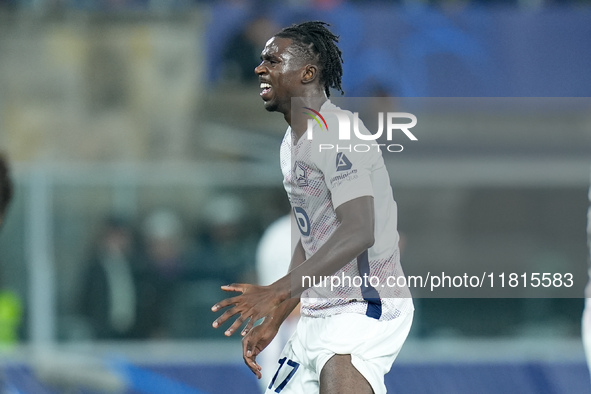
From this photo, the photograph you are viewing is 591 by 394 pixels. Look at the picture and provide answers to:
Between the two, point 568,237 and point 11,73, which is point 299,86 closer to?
point 568,237

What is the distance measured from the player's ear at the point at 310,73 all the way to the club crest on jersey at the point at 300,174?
13.4 inches

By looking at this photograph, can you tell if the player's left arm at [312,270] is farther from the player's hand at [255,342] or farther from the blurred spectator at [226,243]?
the blurred spectator at [226,243]

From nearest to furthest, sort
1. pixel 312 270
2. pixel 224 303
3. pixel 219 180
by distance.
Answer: pixel 224 303
pixel 312 270
pixel 219 180

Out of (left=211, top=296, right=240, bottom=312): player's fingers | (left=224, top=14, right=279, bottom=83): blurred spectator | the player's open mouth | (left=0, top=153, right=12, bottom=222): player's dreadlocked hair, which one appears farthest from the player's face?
(left=224, top=14, right=279, bottom=83): blurred spectator

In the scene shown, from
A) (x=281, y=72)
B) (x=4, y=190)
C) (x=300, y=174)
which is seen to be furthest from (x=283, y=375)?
(x=4, y=190)

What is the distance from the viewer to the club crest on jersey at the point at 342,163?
3.94m

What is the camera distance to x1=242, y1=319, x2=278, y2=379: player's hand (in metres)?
4.06

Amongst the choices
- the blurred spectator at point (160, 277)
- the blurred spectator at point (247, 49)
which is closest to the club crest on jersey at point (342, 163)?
the blurred spectator at point (160, 277)

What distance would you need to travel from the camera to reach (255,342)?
4094 millimetres

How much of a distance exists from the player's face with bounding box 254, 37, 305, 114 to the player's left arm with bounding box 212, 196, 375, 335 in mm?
633

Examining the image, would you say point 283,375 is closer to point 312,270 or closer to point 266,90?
point 312,270

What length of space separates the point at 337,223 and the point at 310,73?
2.06 feet

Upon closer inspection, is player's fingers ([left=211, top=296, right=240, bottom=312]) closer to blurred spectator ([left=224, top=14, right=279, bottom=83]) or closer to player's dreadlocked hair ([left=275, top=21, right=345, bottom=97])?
player's dreadlocked hair ([left=275, top=21, right=345, bottom=97])

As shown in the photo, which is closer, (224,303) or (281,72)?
(224,303)
